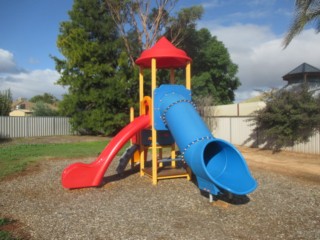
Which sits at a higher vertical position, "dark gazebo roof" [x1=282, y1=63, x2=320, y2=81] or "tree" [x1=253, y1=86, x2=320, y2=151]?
"dark gazebo roof" [x1=282, y1=63, x2=320, y2=81]

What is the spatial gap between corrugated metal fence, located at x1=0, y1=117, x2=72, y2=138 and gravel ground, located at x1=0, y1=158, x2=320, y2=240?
57.5 ft

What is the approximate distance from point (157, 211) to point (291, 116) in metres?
9.33

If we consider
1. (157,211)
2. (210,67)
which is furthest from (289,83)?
(157,211)

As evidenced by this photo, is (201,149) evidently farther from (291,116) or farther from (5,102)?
(5,102)

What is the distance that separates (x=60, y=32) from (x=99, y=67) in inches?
196

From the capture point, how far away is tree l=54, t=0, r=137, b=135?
77.0 ft

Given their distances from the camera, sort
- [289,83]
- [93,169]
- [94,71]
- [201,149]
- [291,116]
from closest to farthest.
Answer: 1. [201,149]
2. [93,169]
3. [291,116]
4. [289,83]
5. [94,71]

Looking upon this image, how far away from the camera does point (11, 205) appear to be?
6160 mm

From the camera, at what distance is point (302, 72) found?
19.3 metres

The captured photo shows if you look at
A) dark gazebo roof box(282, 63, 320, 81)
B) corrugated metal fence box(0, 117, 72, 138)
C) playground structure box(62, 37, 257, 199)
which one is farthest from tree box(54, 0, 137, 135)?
playground structure box(62, 37, 257, 199)

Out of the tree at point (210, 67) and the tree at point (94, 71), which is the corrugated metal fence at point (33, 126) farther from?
the tree at point (210, 67)

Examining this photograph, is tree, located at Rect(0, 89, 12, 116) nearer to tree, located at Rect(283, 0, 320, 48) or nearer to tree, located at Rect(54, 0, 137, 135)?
tree, located at Rect(54, 0, 137, 135)

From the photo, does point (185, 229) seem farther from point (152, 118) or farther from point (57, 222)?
point (152, 118)

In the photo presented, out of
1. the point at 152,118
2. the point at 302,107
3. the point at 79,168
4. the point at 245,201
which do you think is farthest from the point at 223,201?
the point at 302,107
